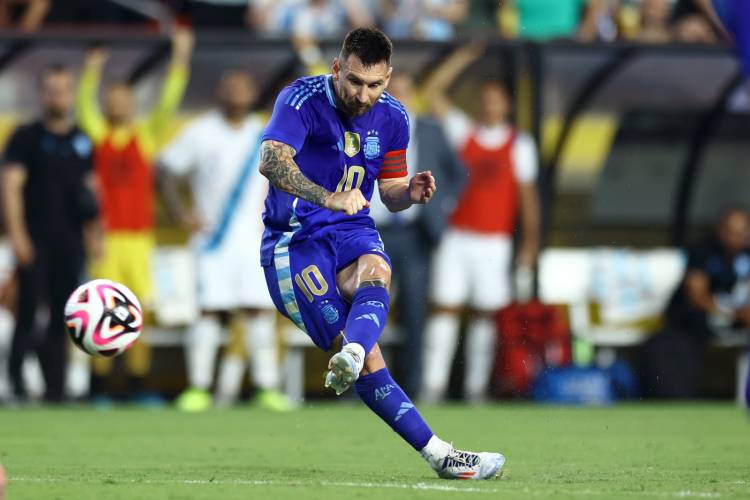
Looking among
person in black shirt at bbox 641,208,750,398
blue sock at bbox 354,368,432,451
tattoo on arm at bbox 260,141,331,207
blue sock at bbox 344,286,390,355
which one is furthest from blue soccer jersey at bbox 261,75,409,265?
person in black shirt at bbox 641,208,750,398

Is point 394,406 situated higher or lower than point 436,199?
lower

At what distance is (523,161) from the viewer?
1461 cm

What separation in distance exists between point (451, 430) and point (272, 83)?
5.14m

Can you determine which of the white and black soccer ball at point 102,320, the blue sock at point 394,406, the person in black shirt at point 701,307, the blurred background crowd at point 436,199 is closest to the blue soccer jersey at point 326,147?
the blue sock at point 394,406

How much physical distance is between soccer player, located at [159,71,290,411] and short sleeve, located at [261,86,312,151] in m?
6.40

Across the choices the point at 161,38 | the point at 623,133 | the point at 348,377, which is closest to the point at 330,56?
the point at 161,38

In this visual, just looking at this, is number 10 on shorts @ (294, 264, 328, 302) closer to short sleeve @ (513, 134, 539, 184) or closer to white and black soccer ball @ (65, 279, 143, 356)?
white and black soccer ball @ (65, 279, 143, 356)

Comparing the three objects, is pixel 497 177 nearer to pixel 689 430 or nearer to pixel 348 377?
pixel 689 430

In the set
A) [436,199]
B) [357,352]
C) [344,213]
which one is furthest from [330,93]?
[436,199]

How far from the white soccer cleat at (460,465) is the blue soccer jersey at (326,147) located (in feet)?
4.04

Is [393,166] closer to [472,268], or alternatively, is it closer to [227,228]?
[227,228]

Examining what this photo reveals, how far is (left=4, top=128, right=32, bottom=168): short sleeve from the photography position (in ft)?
45.0

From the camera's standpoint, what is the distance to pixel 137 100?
1496 cm

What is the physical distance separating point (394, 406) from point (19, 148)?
24.8ft
